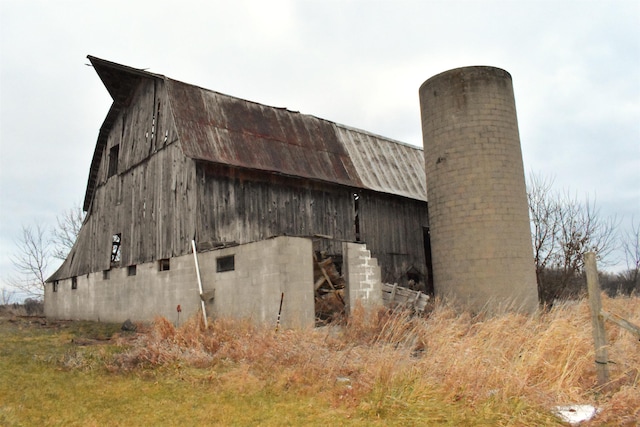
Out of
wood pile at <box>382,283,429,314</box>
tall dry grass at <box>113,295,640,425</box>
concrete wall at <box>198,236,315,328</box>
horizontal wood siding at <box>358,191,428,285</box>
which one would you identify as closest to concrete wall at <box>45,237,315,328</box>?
concrete wall at <box>198,236,315,328</box>

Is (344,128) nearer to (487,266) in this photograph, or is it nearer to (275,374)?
(487,266)

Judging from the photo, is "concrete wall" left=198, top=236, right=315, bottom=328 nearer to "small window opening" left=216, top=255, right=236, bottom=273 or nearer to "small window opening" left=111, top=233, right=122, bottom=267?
"small window opening" left=216, top=255, right=236, bottom=273

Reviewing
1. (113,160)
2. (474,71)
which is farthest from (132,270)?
(474,71)

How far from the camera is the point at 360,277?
1314 cm

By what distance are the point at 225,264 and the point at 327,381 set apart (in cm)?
700

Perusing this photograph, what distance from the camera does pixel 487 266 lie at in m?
14.7

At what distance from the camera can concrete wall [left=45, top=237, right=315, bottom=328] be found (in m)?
11.8

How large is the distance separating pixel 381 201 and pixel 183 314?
9.34 metres

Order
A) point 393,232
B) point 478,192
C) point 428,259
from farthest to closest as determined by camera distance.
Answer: point 428,259 → point 393,232 → point 478,192

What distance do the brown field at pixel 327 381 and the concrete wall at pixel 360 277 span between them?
282 cm

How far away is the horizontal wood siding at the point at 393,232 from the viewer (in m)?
19.7

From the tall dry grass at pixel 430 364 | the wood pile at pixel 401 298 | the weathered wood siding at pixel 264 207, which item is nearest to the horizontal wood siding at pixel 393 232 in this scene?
the weathered wood siding at pixel 264 207

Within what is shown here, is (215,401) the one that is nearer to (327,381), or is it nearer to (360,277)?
(327,381)

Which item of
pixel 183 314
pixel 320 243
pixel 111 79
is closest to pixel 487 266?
pixel 320 243
